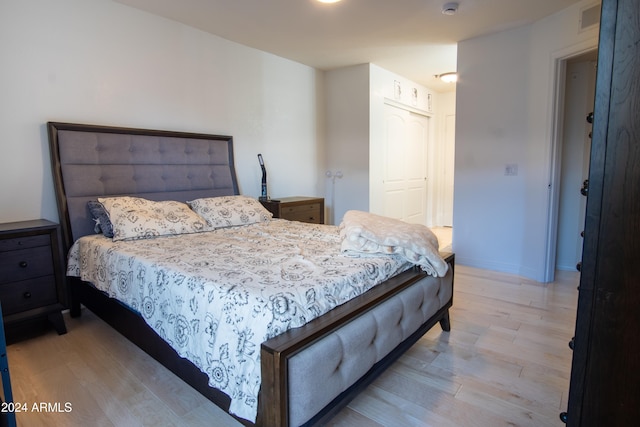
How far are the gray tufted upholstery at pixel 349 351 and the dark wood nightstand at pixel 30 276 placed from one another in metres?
2.06

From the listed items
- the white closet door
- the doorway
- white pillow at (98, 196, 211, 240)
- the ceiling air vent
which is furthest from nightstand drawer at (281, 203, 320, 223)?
the ceiling air vent

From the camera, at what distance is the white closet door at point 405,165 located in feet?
17.0

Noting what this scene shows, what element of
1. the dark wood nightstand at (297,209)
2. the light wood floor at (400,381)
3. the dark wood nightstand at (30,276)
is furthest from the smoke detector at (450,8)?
the dark wood nightstand at (30,276)

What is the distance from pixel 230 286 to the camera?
147cm

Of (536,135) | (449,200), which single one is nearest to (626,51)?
(536,135)

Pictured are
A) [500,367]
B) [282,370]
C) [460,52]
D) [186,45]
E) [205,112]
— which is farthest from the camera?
[460,52]

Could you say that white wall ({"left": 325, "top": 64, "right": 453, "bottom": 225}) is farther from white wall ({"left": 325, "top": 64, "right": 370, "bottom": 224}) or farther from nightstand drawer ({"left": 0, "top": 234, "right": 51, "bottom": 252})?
nightstand drawer ({"left": 0, "top": 234, "right": 51, "bottom": 252})

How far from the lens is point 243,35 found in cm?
356

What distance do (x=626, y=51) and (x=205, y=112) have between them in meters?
3.34

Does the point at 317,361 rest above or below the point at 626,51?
below

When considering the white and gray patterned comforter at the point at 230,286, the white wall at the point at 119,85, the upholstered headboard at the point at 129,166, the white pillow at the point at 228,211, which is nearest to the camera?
the white and gray patterned comforter at the point at 230,286

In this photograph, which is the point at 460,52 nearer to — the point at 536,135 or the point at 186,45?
the point at 536,135

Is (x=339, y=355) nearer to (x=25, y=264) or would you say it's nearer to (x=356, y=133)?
(x=25, y=264)

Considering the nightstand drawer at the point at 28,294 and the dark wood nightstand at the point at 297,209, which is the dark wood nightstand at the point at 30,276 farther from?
the dark wood nightstand at the point at 297,209
